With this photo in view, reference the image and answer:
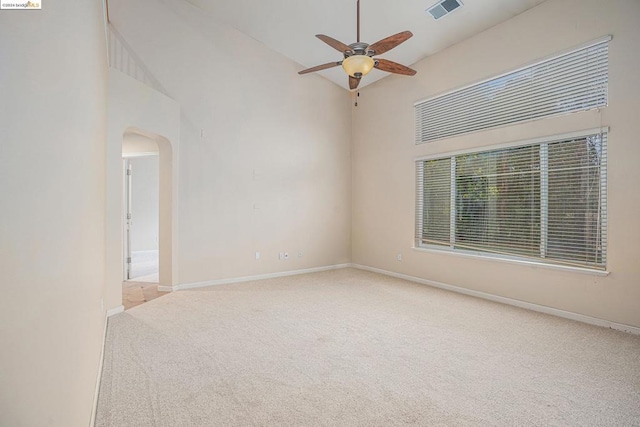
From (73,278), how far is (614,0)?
17.3ft

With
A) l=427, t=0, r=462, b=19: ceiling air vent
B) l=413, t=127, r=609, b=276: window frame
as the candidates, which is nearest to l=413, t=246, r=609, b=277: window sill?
l=413, t=127, r=609, b=276: window frame

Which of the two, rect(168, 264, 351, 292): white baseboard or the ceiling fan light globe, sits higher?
the ceiling fan light globe

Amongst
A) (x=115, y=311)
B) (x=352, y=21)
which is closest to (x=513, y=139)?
(x=352, y=21)

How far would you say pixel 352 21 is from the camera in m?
4.94

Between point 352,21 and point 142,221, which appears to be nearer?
point 352,21

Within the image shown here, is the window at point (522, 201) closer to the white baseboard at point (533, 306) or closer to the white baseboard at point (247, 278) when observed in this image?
the white baseboard at point (533, 306)

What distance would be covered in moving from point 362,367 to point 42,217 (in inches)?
94.2

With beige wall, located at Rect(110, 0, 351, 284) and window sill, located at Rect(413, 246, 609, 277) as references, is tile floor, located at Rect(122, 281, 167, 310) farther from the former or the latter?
window sill, located at Rect(413, 246, 609, 277)

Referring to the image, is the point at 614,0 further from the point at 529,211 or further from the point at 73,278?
the point at 73,278

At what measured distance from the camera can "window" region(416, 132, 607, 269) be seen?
3787 mm

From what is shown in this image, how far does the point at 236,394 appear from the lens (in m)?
2.32

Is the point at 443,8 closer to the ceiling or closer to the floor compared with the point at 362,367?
closer to the ceiling

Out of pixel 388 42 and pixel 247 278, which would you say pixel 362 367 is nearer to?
pixel 388 42

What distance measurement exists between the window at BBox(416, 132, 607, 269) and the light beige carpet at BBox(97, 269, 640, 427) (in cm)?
88
